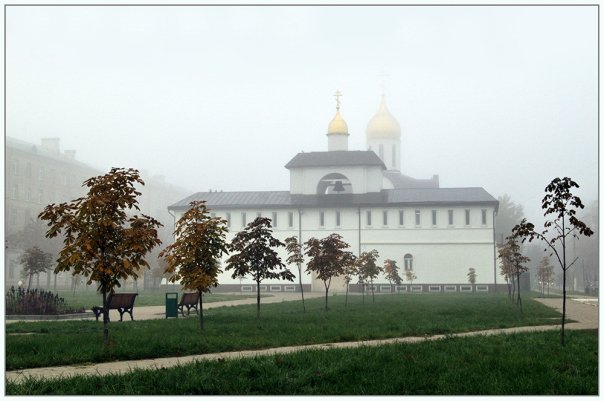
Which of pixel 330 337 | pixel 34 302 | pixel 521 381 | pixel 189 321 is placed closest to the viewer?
pixel 521 381

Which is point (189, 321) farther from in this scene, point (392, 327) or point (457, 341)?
point (457, 341)

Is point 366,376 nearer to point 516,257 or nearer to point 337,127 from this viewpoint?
point 516,257

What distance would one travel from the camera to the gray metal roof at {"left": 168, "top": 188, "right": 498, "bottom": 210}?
65062 millimetres

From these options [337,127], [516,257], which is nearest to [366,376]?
[516,257]

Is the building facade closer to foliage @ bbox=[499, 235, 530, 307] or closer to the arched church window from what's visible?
the arched church window

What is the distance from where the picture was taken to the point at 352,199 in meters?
67.6

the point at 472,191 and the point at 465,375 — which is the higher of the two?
the point at 472,191

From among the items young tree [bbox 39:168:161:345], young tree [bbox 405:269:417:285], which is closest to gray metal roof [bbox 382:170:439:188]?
young tree [bbox 405:269:417:285]

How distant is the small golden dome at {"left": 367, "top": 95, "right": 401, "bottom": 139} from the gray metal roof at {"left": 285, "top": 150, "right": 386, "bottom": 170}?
26290mm

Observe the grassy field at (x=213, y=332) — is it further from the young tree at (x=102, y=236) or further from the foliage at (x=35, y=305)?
the foliage at (x=35, y=305)

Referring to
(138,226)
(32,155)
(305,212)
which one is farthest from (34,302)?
(32,155)

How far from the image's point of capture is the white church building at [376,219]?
63.8m

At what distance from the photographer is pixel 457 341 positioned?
16.2 metres

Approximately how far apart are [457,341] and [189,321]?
9933 millimetres
